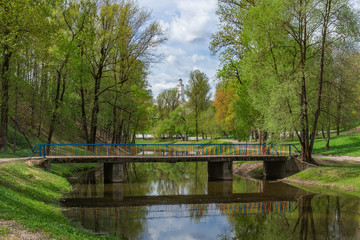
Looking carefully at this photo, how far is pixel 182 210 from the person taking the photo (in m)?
18.2

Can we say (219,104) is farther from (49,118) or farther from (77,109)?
(49,118)

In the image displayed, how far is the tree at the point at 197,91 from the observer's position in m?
71.4

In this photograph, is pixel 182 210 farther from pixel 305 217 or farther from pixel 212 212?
pixel 305 217

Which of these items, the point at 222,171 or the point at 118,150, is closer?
the point at 222,171

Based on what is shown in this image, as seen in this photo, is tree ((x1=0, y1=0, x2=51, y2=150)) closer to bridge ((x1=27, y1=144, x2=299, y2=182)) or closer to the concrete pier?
bridge ((x1=27, y1=144, x2=299, y2=182))

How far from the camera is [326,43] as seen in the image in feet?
84.7

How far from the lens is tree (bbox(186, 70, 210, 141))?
71.4 m

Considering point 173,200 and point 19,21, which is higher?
point 19,21

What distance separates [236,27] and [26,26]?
70.4ft

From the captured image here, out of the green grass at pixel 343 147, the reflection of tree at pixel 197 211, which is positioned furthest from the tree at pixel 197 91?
the reflection of tree at pixel 197 211

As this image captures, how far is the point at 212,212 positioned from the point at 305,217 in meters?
4.64

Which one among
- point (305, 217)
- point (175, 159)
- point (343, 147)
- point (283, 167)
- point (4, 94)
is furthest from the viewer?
point (343, 147)

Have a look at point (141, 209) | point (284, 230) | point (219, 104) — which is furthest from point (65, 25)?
point (219, 104)

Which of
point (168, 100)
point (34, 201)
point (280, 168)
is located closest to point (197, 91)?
point (168, 100)
